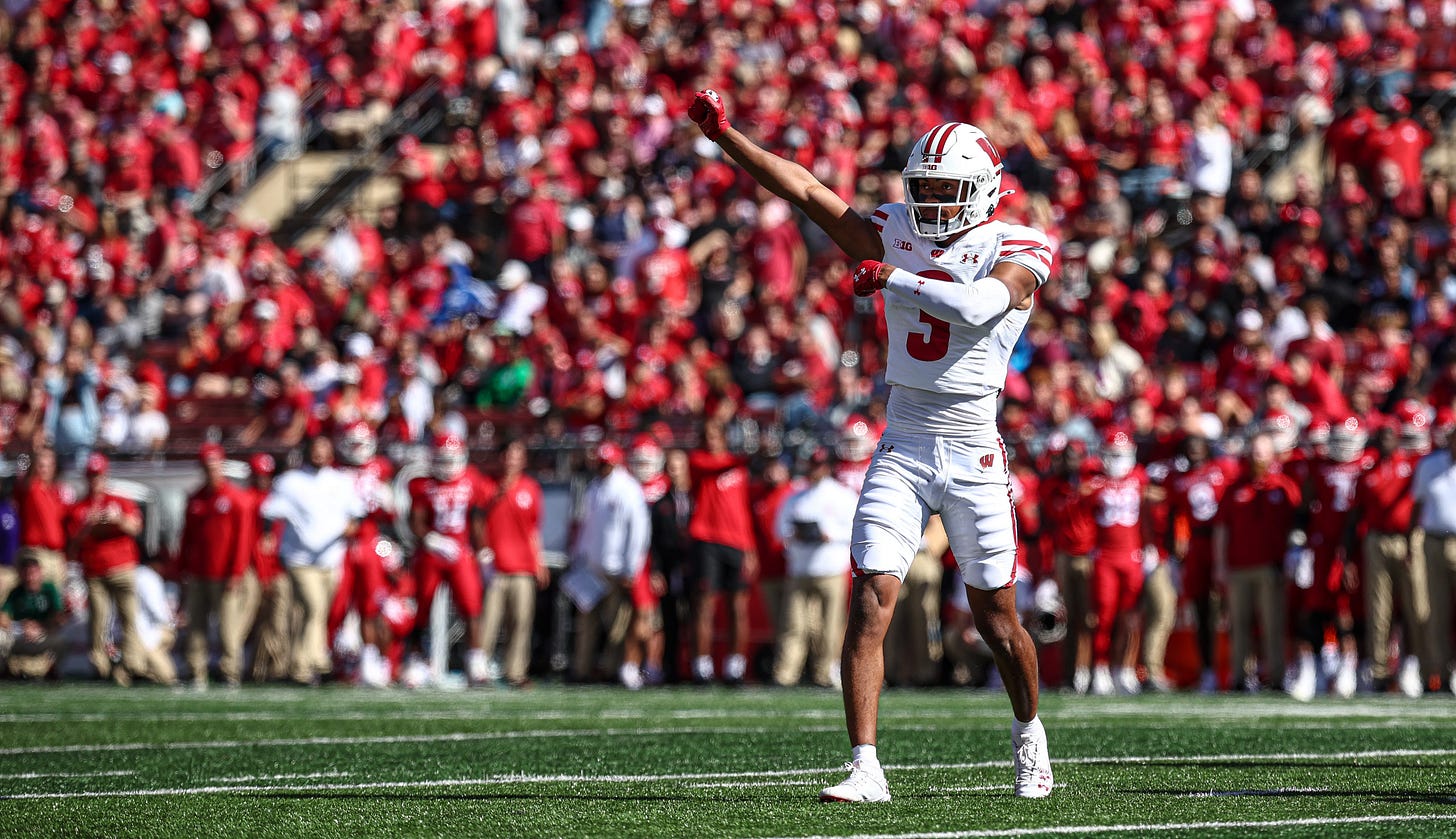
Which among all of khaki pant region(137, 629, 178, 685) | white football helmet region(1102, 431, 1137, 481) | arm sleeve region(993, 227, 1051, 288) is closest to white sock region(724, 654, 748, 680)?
A: white football helmet region(1102, 431, 1137, 481)

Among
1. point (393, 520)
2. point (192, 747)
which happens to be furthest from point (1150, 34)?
point (192, 747)

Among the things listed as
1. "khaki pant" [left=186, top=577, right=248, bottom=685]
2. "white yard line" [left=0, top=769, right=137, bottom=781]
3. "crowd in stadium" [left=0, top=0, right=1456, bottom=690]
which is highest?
"crowd in stadium" [left=0, top=0, right=1456, bottom=690]

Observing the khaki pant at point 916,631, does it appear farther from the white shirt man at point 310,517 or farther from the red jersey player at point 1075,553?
the white shirt man at point 310,517

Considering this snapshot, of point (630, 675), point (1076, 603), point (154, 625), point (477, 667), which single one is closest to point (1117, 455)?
point (1076, 603)

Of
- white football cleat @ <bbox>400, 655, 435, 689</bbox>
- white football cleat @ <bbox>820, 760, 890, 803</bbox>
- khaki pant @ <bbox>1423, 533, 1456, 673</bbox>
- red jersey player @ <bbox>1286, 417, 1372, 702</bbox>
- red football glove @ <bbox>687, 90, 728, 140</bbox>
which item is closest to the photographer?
white football cleat @ <bbox>820, 760, 890, 803</bbox>

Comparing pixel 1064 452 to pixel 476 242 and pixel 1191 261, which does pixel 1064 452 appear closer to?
pixel 1191 261

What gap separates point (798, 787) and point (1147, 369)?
8.97 meters

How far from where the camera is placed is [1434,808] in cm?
551

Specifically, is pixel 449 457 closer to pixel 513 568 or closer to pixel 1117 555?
pixel 513 568

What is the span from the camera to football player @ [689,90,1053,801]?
19.0 feet

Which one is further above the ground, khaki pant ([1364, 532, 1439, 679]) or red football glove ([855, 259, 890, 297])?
red football glove ([855, 259, 890, 297])

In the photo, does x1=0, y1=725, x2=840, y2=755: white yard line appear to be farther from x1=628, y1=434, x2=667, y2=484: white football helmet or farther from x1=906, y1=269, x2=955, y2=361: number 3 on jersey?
x1=628, y1=434, x2=667, y2=484: white football helmet

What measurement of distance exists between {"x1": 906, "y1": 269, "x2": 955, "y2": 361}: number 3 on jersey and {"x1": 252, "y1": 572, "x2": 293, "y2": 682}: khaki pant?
30.0 ft

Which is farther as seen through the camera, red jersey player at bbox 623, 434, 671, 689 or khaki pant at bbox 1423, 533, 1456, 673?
red jersey player at bbox 623, 434, 671, 689
